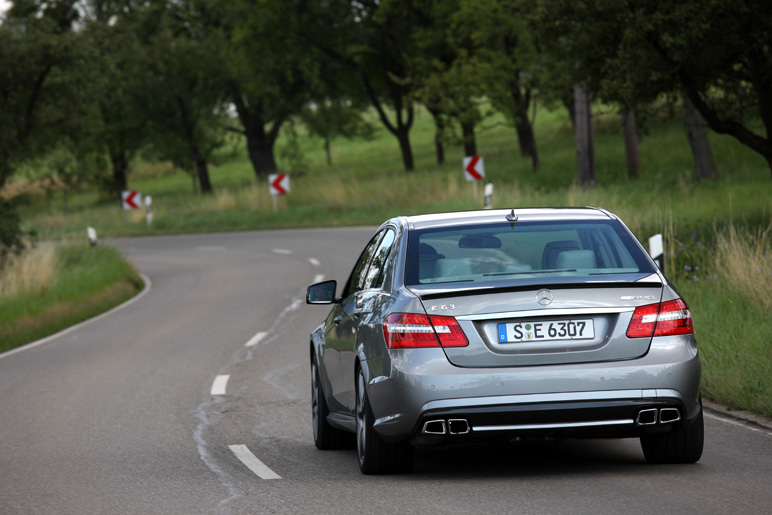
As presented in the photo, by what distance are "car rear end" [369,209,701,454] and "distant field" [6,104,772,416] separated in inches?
102

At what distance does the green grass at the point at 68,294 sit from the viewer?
1942cm

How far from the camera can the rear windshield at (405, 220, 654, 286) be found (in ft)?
22.6

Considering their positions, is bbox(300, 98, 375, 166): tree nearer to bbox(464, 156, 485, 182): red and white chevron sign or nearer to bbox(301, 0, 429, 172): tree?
bbox(301, 0, 429, 172): tree

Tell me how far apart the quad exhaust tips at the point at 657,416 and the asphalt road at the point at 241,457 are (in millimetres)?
342

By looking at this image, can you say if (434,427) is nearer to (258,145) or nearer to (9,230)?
(9,230)

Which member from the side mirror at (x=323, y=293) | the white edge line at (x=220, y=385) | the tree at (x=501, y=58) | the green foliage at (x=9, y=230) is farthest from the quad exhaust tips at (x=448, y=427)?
the tree at (x=501, y=58)

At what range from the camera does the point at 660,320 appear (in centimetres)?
659

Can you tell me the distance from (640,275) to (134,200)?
4291cm

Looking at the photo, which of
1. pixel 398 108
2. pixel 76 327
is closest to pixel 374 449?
pixel 76 327

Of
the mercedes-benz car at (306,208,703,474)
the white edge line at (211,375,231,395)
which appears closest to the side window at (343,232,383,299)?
the mercedes-benz car at (306,208,703,474)

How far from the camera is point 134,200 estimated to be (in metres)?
48.2

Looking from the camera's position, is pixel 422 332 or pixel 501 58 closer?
pixel 422 332

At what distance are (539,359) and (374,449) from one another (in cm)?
121

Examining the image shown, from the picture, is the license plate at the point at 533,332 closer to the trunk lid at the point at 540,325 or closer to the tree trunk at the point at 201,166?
the trunk lid at the point at 540,325
